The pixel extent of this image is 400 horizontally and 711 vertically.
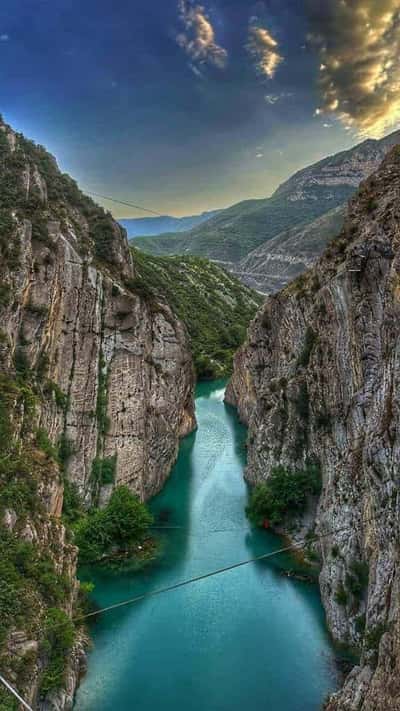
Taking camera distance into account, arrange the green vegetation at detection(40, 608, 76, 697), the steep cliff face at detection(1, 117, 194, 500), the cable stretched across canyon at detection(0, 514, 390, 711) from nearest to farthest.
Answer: the green vegetation at detection(40, 608, 76, 697)
the cable stretched across canyon at detection(0, 514, 390, 711)
the steep cliff face at detection(1, 117, 194, 500)

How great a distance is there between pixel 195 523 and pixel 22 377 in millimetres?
12207

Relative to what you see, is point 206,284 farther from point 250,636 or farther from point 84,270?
point 250,636

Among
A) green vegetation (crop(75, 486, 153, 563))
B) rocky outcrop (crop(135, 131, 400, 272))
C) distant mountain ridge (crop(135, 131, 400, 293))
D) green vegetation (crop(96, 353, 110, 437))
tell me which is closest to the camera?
green vegetation (crop(75, 486, 153, 563))

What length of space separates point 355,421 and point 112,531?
12.2 m

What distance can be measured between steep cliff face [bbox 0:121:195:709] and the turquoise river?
198cm

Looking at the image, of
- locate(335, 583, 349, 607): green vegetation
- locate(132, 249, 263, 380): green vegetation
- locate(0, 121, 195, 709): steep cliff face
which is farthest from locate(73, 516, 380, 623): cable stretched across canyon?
locate(132, 249, 263, 380): green vegetation

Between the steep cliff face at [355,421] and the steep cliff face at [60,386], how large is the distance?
7591 mm

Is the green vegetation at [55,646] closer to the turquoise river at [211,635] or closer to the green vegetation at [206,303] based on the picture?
the turquoise river at [211,635]

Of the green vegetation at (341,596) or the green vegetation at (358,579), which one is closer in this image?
the green vegetation at (358,579)

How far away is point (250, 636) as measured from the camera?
19734mm

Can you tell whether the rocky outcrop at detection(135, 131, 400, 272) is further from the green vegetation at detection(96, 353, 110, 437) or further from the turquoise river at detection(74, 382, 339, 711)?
the turquoise river at detection(74, 382, 339, 711)

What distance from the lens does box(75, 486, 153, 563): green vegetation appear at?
24547mm

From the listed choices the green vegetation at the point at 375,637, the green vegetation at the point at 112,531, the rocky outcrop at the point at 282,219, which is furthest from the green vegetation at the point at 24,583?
the rocky outcrop at the point at 282,219

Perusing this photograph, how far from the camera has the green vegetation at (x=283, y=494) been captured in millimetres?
26281
